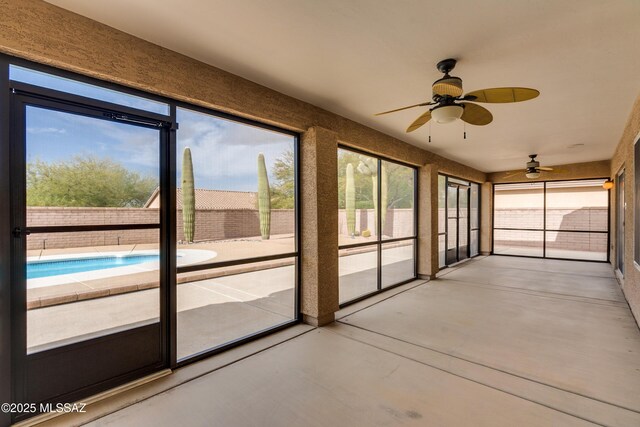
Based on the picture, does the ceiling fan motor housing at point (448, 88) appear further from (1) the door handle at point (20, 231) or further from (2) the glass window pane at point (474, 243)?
(2) the glass window pane at point (474, 243)

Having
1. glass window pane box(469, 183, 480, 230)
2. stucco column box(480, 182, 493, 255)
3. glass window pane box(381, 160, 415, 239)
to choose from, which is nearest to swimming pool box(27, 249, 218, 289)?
glass window pane box(381, 160, 415, 239)

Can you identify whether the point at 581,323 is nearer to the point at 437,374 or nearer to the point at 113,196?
the point at 437,374

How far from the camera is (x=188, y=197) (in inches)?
111

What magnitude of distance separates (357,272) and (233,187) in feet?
8.86

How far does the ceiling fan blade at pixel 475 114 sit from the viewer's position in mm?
2778

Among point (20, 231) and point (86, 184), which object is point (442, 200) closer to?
point (86, 184)

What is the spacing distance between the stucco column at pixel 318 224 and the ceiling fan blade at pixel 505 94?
6.02 ft

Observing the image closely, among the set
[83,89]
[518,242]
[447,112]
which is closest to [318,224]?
[447,112]

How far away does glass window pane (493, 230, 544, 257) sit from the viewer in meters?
9.48

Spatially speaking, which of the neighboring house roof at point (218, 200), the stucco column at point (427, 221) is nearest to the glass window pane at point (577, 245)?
the stucco column at point (427, 221)

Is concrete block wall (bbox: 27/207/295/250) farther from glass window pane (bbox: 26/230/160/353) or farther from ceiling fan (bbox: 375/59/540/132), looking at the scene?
ceiling fan (bbox: 375/59/540/132)

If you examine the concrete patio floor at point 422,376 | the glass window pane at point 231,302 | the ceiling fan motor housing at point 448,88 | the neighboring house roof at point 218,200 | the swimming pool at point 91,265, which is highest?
the ceiling fan motor housing at point 448,88

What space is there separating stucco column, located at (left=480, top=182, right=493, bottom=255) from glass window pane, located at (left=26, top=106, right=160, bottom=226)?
33.3 feet

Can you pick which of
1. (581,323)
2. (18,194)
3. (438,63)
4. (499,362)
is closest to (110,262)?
(18,194)
